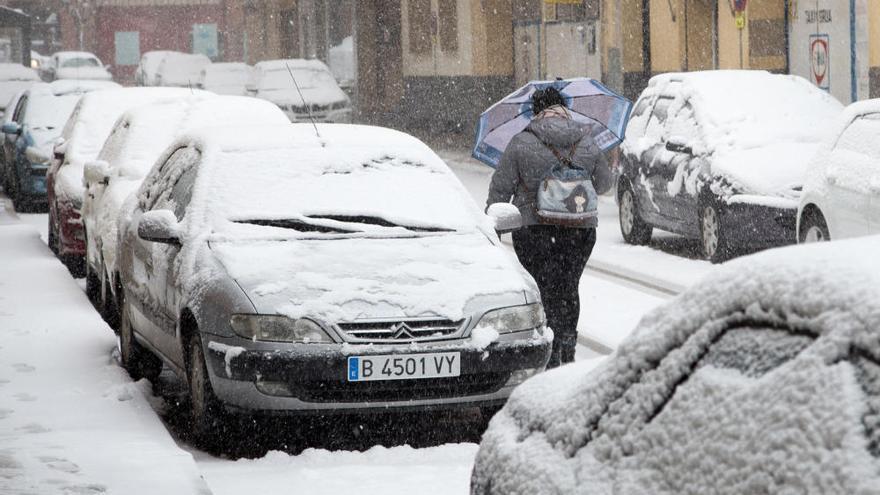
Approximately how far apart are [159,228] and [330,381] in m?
1.36

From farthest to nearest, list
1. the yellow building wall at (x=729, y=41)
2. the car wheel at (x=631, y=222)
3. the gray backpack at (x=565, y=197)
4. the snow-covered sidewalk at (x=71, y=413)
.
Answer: the yellow building wall at (x=729, y=41) → the car wheel at (x=631, y=222) → the gray backpack at (x=565, y=197) → the snow-covered sidewalk at (x=71, y=413)

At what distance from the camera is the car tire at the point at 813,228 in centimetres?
1205

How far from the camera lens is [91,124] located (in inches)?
604

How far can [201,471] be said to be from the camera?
6926 millimetres

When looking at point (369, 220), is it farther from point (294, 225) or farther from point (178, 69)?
point (178, 69)

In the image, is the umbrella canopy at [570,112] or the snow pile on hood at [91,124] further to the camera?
the snow pile on hood at [91,124]

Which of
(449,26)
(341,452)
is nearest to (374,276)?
(341,452)

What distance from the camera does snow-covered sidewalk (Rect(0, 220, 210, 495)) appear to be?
238 inches

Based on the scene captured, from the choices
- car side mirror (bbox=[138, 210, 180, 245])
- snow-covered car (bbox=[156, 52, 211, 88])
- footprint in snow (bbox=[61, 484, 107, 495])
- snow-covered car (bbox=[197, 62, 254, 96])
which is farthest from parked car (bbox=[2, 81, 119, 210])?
snow-covered car (bbox=[156, 52, 211, 88])

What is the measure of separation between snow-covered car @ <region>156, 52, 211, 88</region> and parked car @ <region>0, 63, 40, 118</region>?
15.1 meters

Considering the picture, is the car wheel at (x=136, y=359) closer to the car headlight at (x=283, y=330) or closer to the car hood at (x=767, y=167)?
the car headlight at (x=283, y=330)

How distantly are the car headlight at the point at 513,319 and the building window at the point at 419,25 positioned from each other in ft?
108

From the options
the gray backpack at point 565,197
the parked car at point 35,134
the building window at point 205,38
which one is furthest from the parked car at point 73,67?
the gray backpack at point 565,197

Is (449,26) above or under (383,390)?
above
